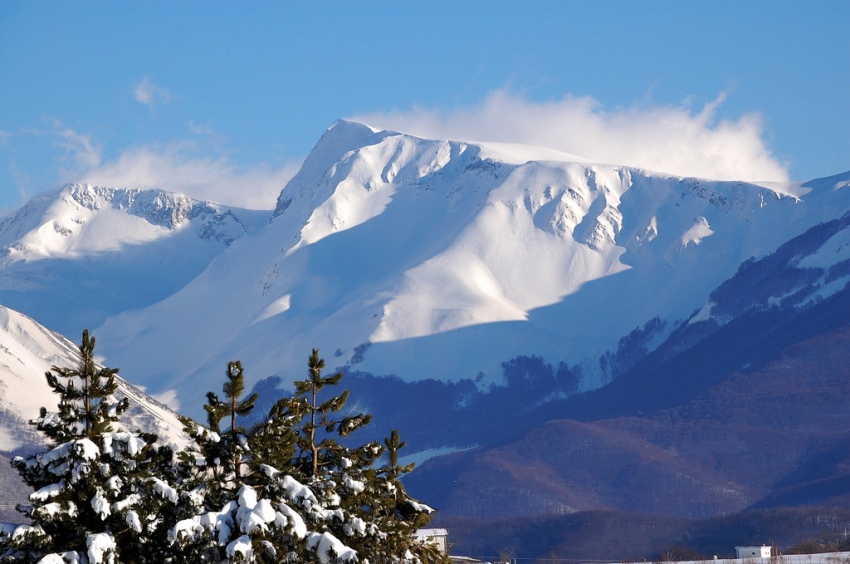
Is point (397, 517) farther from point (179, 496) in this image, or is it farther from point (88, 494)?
point (88, 494)

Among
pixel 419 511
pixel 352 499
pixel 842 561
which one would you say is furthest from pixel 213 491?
pixel 842 561

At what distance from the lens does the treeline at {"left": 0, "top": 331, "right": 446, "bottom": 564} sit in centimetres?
3900

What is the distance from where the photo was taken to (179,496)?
40.5 metres

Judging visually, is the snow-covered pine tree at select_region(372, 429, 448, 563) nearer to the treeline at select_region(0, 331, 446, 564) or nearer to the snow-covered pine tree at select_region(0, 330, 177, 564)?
the treeline at select_region(0, 331, 446, 564)

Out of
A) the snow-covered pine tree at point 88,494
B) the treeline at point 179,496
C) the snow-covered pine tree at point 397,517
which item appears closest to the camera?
the treeline at point 179,496

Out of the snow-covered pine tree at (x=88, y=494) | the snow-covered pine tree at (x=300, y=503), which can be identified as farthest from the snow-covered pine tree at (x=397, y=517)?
the snow-covered pine tree at (x=88, y=494)

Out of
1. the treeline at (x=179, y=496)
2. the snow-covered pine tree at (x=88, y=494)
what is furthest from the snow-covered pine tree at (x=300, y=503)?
the snow-covered pine tree at (x=88, y=494)

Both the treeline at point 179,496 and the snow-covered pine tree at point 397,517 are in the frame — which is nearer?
the treeline at point 179,496

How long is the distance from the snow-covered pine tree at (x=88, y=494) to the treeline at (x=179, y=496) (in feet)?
0.12

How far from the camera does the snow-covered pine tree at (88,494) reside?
39.2m

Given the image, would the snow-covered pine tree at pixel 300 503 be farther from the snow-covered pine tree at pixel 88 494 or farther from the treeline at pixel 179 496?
the snow-covered pine tree at pixel 88 494

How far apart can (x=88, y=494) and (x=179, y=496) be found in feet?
7.54

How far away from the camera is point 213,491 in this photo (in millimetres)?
40812

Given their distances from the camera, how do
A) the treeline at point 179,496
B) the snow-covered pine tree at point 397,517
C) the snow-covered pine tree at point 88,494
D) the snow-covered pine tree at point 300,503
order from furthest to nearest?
the snow-covered pine tree at point 397,517, the snow-covered pine tree at point 88,494, the treeline at point 179,496, the snow-covered pine tree at point 300,503
